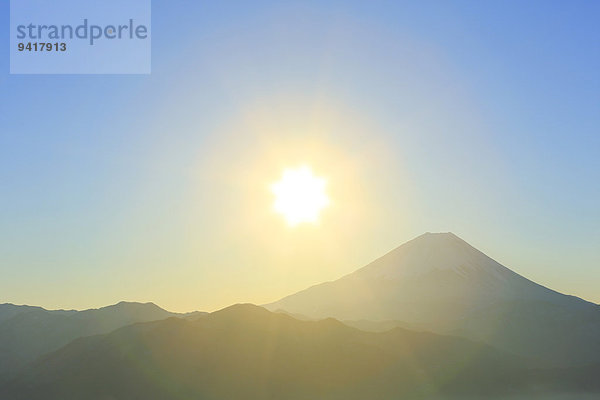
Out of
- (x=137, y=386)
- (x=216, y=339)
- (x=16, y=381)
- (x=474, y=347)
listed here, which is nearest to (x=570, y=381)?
(x=474, y=347)

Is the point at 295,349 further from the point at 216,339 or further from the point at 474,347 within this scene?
the point at 474,347

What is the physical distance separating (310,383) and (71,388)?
5242 cm

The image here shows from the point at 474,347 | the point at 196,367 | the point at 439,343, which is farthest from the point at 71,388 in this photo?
the point at 474,347

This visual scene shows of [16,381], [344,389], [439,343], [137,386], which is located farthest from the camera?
[439,343]

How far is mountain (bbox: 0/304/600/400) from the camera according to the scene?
424 feet

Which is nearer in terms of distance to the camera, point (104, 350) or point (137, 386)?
point (137, 386)

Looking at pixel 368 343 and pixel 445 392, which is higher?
pixel 368 343

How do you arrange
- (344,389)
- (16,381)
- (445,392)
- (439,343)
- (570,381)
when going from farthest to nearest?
(439,343) → (570,381) → (445,392) → (16,381) → (344,389)

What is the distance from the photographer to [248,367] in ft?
443

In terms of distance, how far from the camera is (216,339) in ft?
470

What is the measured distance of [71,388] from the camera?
128 metres

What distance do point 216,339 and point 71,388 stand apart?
33.8 m

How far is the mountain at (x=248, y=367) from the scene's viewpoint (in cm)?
12912

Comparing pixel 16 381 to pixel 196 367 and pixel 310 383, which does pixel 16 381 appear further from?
pixel 310 383
